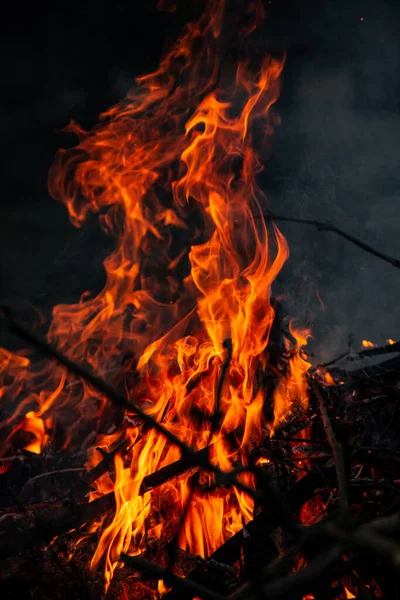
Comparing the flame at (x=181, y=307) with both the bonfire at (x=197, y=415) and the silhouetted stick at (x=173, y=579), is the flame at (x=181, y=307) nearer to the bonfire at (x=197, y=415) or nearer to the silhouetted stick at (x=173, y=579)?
the bonfire at (x=197, y=415)

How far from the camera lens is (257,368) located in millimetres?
4879

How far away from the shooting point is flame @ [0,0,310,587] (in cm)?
412

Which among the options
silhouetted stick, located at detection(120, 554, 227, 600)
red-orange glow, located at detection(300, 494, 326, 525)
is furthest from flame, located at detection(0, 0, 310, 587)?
silhouetted stick, located at detection(120, 554, 227, 600)

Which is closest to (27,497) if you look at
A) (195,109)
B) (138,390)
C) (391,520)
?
(138,390)

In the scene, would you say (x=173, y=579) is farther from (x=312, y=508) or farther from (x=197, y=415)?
(x=197, y=415)

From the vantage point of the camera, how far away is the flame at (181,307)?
13.5 feet

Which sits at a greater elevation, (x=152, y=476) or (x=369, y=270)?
(x=152, y=476)

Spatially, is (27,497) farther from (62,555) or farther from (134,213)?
(134,213)

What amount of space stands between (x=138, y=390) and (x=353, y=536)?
5.30 meters

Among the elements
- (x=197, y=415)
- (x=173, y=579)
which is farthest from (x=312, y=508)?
(x=173, y=579)

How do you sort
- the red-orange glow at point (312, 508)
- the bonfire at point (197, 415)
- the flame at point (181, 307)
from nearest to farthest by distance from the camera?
the bonfire at point (197, 415)
the red-orange glow at point (312, 508)
the flame at point (181, 307)

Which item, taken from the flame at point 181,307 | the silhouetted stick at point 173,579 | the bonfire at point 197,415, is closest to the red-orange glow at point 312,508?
the bonfire at point 197,415

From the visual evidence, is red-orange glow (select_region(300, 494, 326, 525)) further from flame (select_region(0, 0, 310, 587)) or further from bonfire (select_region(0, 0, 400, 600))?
flame (select_region(0, 0, 310, 587))

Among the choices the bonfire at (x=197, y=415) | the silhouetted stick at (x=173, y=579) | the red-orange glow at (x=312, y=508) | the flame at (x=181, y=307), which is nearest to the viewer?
the silhouetted stick at (x=173, y=579)
